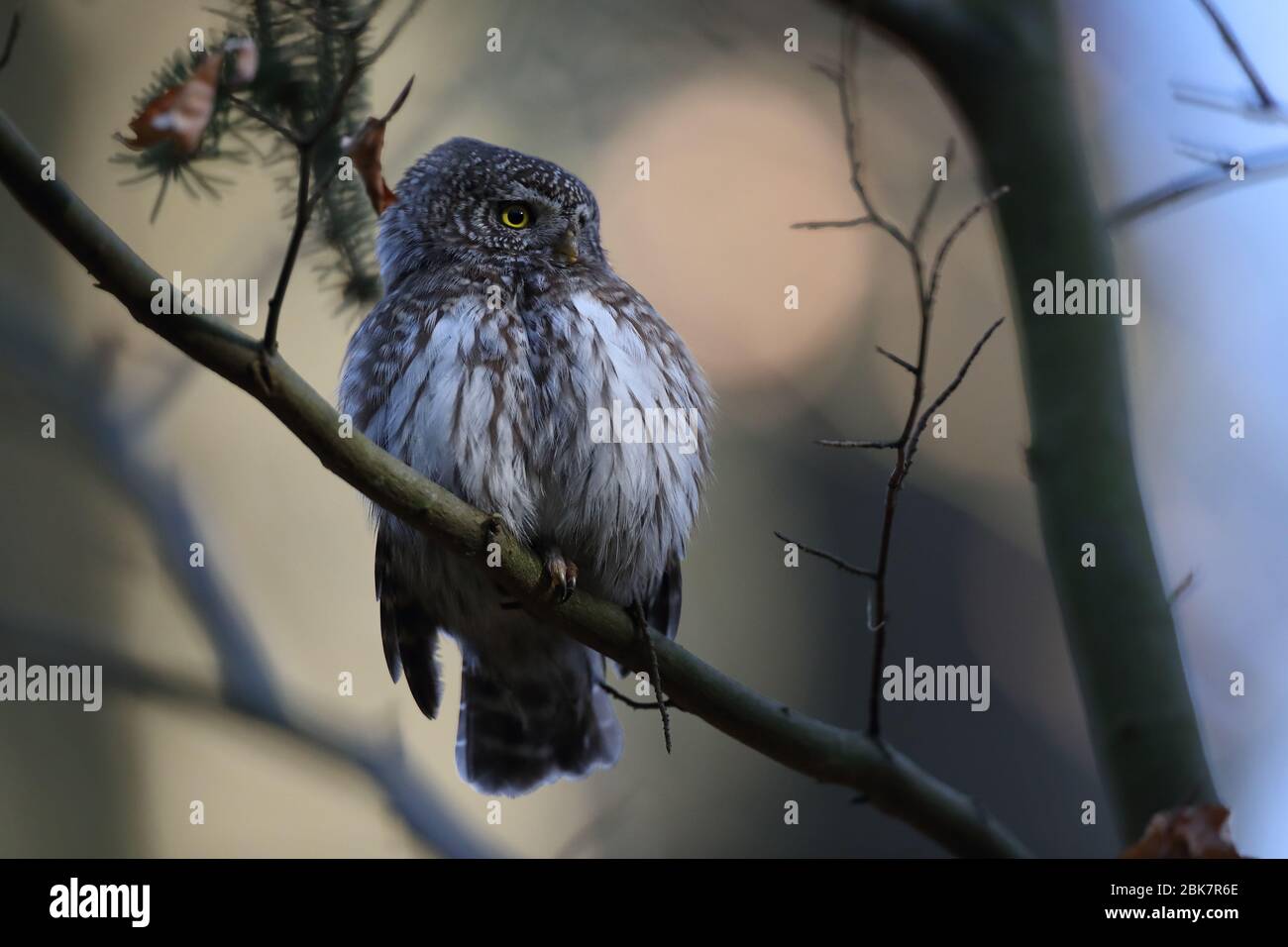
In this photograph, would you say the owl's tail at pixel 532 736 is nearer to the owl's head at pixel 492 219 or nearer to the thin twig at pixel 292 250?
the owl's head at pixel 492 219

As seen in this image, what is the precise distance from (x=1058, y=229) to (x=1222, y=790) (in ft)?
4.78

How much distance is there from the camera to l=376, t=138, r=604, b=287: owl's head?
3031mm

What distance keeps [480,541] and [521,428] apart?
497mm

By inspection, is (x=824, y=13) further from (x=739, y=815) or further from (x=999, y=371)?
(x=739, y=815)

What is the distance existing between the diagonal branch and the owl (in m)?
0.15

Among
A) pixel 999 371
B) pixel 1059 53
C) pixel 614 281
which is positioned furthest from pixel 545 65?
pixel 999 371

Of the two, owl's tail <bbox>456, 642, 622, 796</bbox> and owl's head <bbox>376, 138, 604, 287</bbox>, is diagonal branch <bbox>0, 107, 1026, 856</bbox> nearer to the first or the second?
owl's tail <bbox>456, 642, 622, 796</bbox>

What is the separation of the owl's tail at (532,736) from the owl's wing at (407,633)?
7.6 inches

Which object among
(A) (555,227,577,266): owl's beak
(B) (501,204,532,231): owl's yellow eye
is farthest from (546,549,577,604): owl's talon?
(B) (501,204,532,231): owl's yellow eye

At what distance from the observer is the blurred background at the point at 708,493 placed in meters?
3.43

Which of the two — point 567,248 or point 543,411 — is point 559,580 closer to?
point 543,411

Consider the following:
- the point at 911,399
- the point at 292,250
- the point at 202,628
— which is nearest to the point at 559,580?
the point at 911,399

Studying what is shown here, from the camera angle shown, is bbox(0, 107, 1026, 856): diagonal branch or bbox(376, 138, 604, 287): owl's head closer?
bbox(0, 107, 1026, 856): diagonal branch

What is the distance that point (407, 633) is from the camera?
3.03 m
